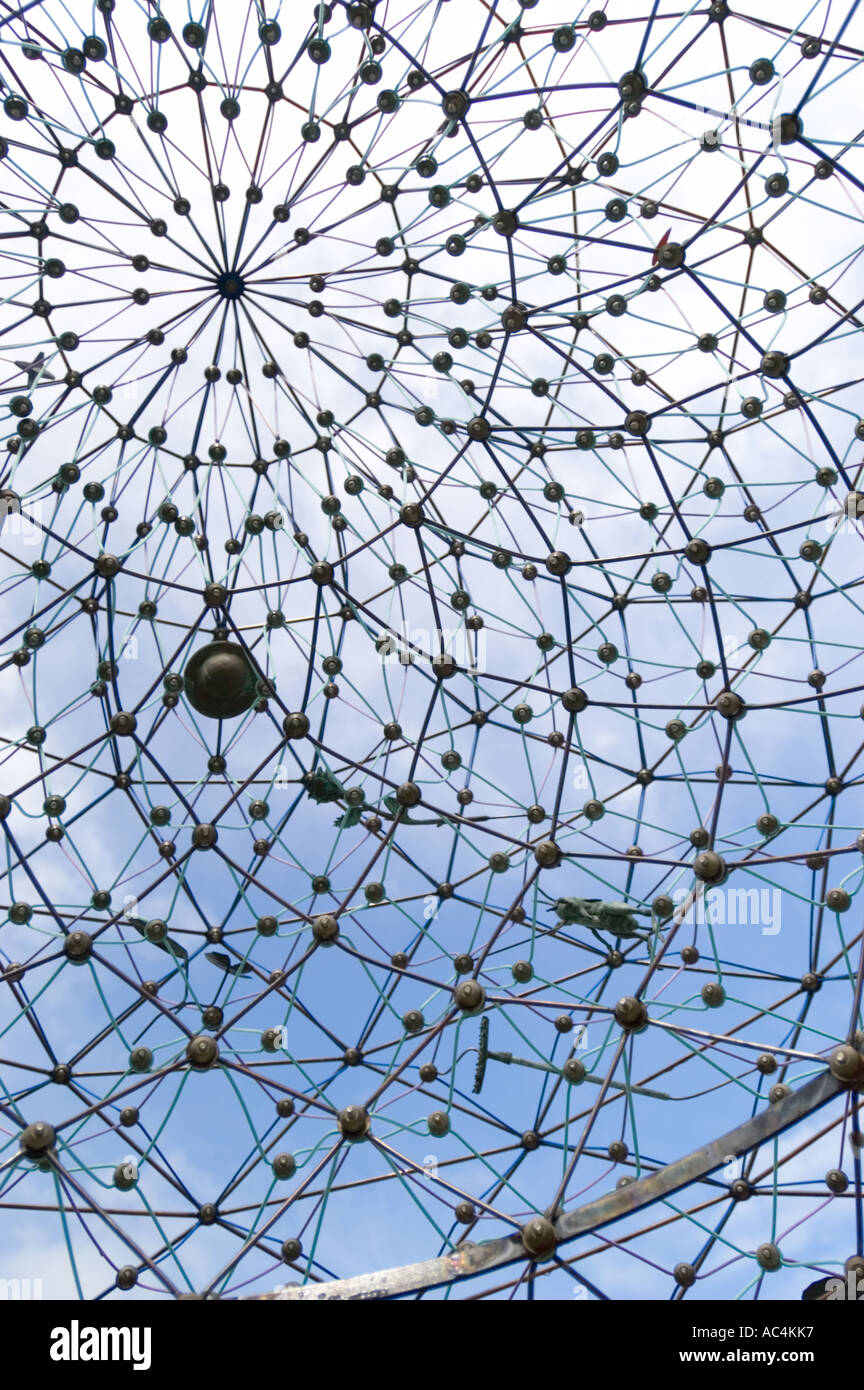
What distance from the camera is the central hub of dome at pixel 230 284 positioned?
18719 millimetres

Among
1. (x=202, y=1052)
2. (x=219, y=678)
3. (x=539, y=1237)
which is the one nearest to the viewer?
(x=539, y=1237)

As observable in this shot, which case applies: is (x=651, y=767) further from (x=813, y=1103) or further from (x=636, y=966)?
(x=813, y=1103)

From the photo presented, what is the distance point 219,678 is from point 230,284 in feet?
19.6

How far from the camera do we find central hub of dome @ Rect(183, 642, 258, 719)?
17.8 m

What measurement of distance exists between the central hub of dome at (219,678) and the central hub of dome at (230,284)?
5.37m

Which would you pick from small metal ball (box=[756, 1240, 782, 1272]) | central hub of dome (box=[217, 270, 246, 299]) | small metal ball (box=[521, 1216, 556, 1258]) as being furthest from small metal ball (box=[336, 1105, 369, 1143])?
central hub of dome (box=[217, 270, 246, 299])

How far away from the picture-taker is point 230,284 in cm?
1878

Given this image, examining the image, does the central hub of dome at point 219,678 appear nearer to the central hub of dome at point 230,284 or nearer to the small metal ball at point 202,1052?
the small metal ball at point 202,1052

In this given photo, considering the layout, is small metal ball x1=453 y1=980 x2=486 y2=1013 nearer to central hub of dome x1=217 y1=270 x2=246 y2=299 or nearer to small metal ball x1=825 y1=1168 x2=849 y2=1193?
small metal ball x1=825 y1=1168 x2=849 y2=1193

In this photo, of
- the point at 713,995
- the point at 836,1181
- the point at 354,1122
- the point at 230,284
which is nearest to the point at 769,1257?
the point at 836,1181

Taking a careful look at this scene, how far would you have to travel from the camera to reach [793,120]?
44.4 feet

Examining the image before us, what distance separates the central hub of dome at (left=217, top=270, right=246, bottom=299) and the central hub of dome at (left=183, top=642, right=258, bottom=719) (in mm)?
5371

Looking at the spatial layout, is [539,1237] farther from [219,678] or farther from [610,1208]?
[219,678]
